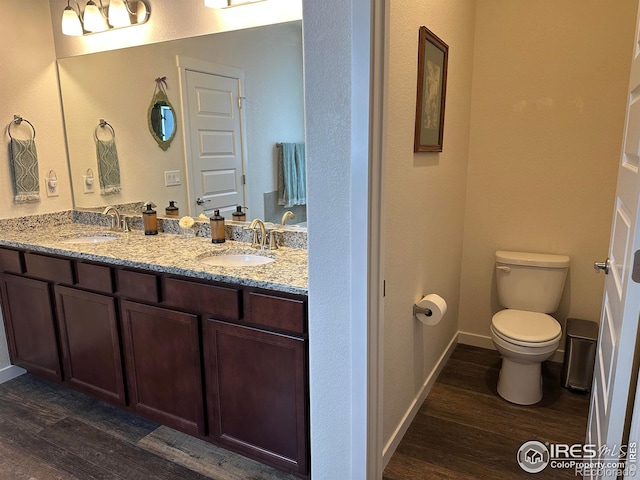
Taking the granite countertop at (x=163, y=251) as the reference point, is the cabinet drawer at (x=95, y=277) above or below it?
below

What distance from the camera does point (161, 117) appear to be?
8.20 feet

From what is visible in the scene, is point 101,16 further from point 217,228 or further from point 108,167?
point 217,228

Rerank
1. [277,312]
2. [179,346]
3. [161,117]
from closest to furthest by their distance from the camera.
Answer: [277,312], [179,346], [161,117]

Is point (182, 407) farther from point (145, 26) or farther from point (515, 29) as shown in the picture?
point (515, 29)

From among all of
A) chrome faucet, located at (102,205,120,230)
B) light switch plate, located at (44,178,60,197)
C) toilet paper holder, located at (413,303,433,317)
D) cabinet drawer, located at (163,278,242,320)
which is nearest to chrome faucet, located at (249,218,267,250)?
cabinet drawer, located at (163,278,242,320)

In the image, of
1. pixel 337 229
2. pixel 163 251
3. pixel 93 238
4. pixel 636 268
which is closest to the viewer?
pixel 636 268

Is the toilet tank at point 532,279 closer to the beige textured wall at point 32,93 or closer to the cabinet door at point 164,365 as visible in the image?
the cabinet door at point 164,365

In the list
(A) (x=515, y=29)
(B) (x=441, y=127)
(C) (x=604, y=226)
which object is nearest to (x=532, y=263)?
(C) (x=604, y=226)

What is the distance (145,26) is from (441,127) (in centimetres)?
176

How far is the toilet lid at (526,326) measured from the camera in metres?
2.21

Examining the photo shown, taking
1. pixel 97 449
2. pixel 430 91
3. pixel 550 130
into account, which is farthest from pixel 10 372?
pixel 550 130

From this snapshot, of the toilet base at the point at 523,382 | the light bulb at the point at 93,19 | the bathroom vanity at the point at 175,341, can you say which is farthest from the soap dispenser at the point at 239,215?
the toilet base at the point at 523,382

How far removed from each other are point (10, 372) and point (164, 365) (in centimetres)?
146

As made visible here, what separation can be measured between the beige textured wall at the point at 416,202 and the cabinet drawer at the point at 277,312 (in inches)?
14.5
